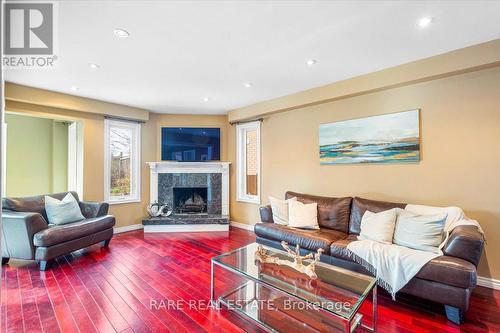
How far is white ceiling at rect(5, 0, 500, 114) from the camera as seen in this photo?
2.24 metres

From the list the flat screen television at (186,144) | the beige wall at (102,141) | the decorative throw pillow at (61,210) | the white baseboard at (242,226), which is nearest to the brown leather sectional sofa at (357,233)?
the white baseboard at (242,226)

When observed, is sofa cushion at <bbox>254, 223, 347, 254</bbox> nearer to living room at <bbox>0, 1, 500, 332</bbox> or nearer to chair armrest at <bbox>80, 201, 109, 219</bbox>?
living room at <bbox>0, 1, 500, 332</bbox>

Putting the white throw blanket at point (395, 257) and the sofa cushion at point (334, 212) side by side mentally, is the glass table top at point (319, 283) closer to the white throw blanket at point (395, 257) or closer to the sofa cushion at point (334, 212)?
the white throw blanket at point (395, 257)

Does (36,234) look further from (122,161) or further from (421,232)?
(421,232)

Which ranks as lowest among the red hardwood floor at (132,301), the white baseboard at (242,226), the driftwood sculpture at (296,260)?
the red hardwood floor at (132,301)

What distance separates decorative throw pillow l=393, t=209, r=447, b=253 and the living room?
0.8 inches

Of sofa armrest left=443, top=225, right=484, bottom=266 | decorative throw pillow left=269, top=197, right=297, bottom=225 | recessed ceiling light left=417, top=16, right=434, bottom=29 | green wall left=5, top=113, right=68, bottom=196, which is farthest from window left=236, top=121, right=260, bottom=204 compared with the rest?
green wall left=5, top=113, right=68, bottom=196

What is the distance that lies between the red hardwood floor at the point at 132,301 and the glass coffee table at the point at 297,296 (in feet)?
0.55

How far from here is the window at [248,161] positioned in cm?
520

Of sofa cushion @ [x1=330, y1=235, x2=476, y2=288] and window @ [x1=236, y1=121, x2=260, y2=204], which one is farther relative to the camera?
window @ [x1=236, y1=121, x2=260, y2=204]

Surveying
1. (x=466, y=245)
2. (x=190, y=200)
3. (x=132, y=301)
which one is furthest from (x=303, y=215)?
(x=190, y=200)

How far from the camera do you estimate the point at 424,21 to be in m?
2.38

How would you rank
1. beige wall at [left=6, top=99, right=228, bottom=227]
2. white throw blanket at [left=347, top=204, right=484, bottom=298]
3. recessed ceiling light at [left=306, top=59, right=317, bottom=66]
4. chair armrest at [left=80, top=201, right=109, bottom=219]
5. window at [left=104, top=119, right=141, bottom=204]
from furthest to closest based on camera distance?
window at [left=104, top=119, right=141, bottom=204] < beige wall at [left=6, top=99, right=228, bottom=227] < chair armrest at [left=80, top=201, right=109, bottom=219] < recessed ceiling light at [left=306, top=59, right=317, bottom=66] < white throw blanket at [left=347, top=204, right=484, bottom=298]

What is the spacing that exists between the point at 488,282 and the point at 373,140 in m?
1.99
